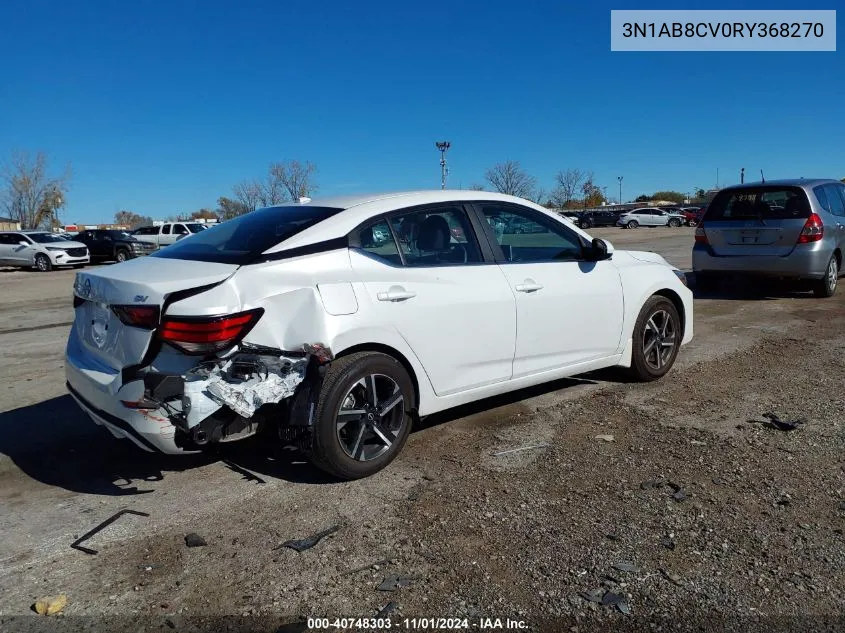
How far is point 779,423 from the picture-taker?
4.61 metres

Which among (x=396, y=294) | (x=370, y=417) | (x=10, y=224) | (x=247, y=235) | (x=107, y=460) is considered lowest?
(x=107, y=460)

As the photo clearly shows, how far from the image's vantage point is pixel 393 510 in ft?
11.5

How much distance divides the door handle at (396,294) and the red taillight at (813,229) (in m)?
7.58

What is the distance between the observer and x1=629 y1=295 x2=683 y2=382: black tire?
5.53 m

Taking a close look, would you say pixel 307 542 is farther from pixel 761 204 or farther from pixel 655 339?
pixel 761 204

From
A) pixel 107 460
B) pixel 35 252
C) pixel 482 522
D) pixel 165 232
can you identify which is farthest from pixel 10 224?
pixel 482 522

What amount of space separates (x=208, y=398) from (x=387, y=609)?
4.67ft

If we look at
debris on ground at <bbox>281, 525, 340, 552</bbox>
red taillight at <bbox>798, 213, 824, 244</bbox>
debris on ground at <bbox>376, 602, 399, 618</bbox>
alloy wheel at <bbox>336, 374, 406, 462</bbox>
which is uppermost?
red taillight at <bbox>798, 213, 824, 244</bbox>

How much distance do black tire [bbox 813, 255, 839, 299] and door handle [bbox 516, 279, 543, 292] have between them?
717 cm

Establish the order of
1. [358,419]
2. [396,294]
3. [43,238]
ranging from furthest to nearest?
[43,238] < [396,294] < [358,419]

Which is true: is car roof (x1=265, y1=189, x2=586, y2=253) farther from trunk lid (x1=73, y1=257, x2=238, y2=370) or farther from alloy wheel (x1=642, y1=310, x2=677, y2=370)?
alloy wheel (x1=642, y1=310, x2=677, y2=370)

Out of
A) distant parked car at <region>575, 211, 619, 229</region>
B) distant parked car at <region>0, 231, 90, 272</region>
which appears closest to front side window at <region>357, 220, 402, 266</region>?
distant parked car at <region>0, 231, 90, 272</region>

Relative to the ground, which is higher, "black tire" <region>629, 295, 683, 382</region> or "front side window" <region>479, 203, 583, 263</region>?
"front side window" <region>479, 203, 583, 263</region>

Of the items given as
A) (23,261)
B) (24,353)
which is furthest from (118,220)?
(24,353)
